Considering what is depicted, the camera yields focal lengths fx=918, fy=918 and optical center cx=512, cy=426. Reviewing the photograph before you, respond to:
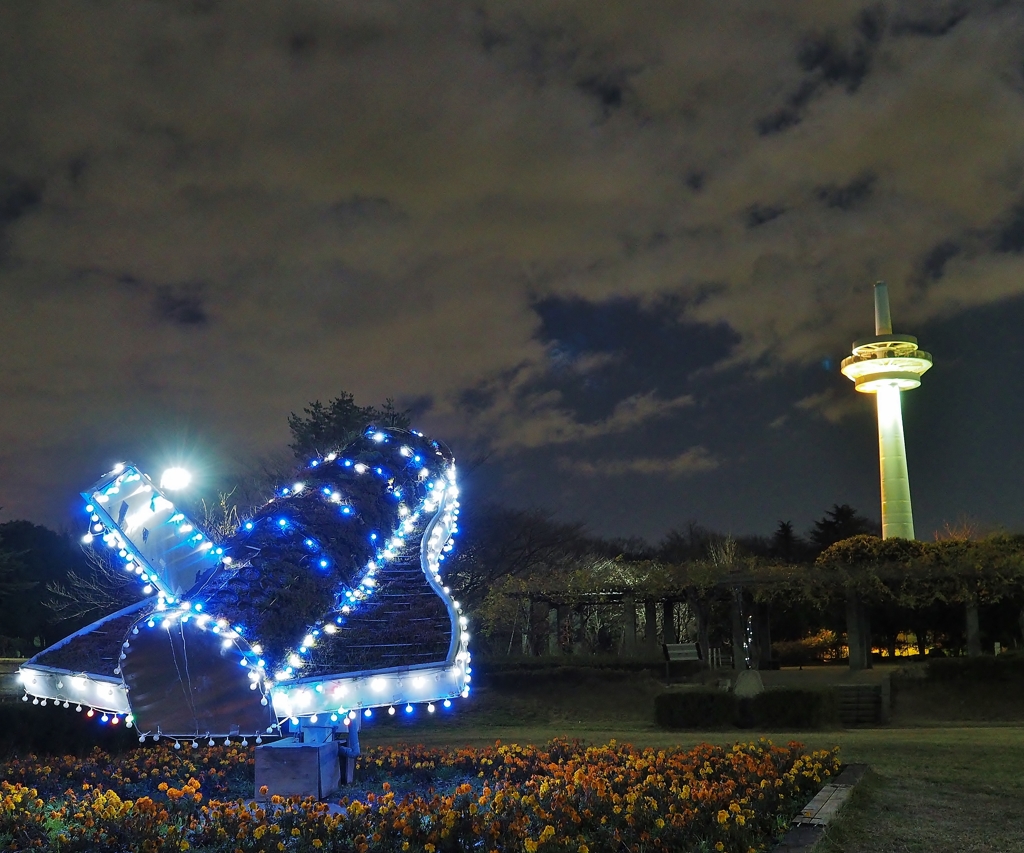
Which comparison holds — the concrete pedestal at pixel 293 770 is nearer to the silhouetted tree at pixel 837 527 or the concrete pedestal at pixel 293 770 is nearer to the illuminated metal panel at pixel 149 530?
the illuminated metal panel at pixel 149 530

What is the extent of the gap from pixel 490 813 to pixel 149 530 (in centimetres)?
322

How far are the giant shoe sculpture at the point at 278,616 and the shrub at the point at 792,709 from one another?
13.5 meters

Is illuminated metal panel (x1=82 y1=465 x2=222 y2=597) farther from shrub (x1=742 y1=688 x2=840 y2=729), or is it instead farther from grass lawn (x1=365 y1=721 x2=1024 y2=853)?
shrub (x1=742 y1=688 x2=840 y2=729)

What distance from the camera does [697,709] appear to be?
61.7 ft

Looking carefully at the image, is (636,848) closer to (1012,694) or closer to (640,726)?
(640,726)

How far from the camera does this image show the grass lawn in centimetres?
682

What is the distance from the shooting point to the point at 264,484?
28.0 meters

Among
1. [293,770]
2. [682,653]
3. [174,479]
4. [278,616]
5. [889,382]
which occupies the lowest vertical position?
[682,653]

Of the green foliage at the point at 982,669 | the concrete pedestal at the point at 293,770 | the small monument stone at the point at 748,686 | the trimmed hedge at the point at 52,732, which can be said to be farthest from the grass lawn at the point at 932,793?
the green foliage at the point at 982,669

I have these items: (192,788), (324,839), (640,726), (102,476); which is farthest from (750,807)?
(640,726)

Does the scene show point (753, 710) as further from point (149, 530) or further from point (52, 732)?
point (149, 530)

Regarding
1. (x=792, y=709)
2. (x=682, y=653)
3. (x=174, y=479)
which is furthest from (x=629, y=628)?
(x=174, y=479)

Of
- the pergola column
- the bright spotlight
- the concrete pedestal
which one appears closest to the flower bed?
the concrete pedestal

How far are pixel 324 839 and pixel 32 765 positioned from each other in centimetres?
606
